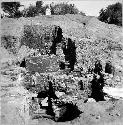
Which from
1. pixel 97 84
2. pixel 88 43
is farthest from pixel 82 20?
pixel 97 84

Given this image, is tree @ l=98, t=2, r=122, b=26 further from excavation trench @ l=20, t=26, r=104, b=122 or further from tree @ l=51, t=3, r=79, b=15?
excavation trench @ l=20, t=26, r=104, b=122

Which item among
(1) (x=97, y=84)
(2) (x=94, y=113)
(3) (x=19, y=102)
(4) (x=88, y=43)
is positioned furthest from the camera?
(4) (x=88, y=43)

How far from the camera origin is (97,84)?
1630 cm

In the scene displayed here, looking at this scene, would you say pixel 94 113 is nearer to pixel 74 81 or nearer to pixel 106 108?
pixel 106 108

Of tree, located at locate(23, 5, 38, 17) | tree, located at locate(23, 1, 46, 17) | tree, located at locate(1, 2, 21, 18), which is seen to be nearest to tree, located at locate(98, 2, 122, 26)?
tree, located at locate(23, 1, 46, 17)

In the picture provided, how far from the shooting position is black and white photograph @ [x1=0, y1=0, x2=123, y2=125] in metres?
9.56

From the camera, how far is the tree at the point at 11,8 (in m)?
27.0

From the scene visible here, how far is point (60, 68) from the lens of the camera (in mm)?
21234

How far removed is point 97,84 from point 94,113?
22.5ft

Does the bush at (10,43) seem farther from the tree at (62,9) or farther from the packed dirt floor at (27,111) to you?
the tree at (62,9)

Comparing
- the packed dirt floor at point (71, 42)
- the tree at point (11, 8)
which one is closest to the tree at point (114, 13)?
the packed dirt floor at point (71, 42)

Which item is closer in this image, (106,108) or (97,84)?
(106,108)

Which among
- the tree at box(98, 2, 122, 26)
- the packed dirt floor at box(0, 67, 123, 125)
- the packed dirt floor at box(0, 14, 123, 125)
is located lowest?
the packed dirt floor at box(0, 67, 123, 125)

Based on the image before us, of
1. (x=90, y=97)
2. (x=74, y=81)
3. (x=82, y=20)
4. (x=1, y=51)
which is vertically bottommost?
(x=90, y=97)
